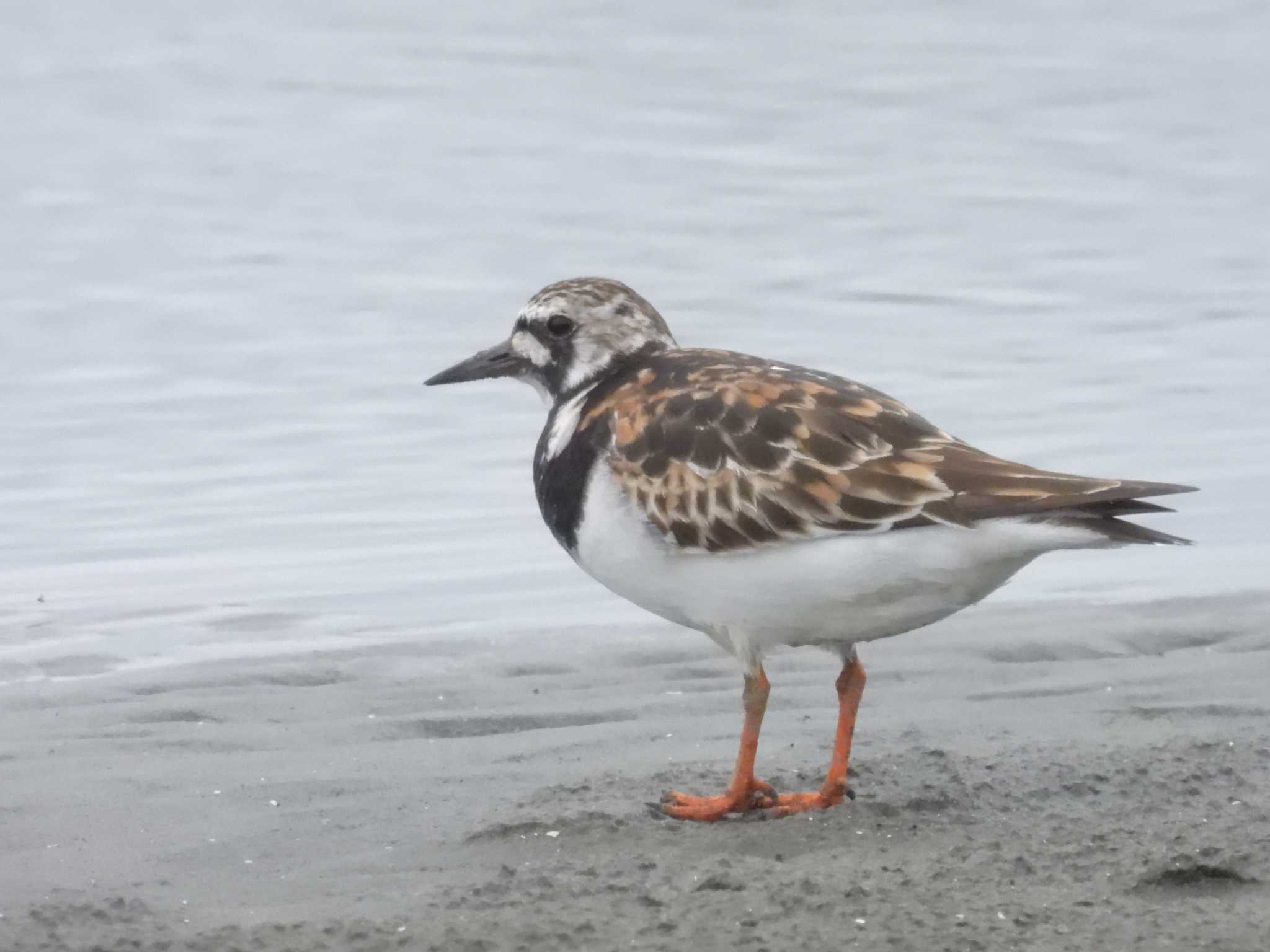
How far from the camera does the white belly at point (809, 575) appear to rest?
15.0 ft

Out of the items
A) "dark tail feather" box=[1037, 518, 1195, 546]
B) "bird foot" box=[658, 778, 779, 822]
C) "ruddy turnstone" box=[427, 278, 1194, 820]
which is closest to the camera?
"dark tail feather" box=[1037, 518, 1195, 546]

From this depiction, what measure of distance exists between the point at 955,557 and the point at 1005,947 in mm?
1157

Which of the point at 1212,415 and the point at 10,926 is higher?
the point at 1212,415

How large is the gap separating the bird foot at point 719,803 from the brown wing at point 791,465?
57 centimetres

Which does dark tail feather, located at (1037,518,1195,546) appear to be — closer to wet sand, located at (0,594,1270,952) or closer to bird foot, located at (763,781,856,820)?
wet sand, located at (0,594,1270,952)

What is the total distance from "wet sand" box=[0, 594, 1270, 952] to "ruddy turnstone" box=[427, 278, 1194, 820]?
0.41 meters

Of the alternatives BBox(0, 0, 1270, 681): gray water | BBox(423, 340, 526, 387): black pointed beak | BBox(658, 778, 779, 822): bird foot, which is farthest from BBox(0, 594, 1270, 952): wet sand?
BBox(423, 340, 526, 387): black pointed beak

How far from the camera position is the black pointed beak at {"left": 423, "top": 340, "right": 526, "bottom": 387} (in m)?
5.82

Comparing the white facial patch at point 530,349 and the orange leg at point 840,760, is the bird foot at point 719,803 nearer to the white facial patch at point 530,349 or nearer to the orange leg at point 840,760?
the orange leg at point 840,760

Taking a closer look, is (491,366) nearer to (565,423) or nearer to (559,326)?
(559,326)

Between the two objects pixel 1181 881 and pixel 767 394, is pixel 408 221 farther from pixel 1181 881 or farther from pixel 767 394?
pixel 1181 881

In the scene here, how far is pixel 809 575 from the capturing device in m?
4.70

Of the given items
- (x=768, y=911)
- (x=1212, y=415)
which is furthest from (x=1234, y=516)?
(x=768, y=911)

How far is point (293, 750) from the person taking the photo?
5.56m
